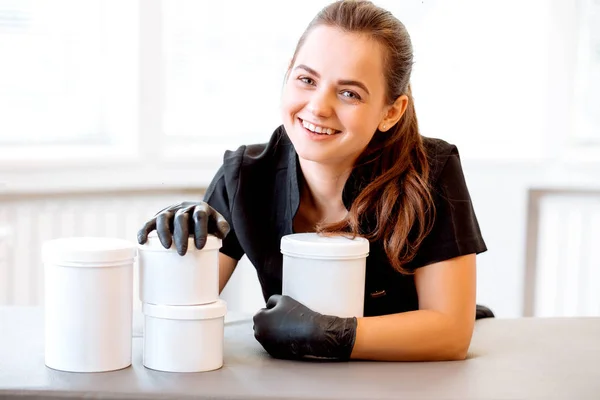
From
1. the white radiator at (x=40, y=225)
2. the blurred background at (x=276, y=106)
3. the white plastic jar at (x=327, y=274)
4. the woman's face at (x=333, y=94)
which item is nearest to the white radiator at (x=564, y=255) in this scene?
the blurred background at (x=276, y=106)

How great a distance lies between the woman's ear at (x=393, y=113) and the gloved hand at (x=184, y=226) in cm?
40

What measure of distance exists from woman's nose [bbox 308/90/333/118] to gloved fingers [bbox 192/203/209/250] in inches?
10.5

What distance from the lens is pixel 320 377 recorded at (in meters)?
1.30

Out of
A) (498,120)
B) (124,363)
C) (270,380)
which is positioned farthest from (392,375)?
(498,120)

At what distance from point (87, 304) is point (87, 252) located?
8 centimetres

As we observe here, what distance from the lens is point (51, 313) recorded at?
4.26 ft

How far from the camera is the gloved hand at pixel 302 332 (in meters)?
1.35

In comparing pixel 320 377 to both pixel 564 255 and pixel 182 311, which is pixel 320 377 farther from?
pixel 564 255

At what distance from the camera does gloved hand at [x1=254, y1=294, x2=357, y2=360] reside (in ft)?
4.44

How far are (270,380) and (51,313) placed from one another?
1.07ft

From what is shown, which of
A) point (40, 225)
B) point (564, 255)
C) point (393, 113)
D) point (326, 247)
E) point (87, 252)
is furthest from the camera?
point (564, 255)

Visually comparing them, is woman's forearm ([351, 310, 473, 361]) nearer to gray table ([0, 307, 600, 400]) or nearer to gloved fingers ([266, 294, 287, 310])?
gray table ([0, 307, 600, 400])

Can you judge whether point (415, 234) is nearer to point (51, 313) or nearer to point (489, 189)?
point (51, 313)

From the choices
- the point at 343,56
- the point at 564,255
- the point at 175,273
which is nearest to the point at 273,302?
the point at 175,273
